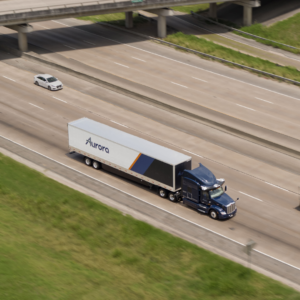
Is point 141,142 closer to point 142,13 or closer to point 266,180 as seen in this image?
point 266,180

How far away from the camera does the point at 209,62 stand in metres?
60.0

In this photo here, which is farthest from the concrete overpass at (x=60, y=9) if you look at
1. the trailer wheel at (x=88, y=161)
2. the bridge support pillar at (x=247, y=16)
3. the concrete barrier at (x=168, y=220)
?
the trailer wheel at (x=88, y=161)

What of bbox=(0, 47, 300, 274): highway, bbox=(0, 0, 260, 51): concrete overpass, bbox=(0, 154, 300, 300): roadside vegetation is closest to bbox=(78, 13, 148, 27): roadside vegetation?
Answer: bbox=(0, 0, 260, 51): concrete overpass

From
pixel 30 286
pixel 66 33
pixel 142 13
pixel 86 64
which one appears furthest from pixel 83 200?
pixel 142 13

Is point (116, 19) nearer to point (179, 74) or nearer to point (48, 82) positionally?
point (179, 74)

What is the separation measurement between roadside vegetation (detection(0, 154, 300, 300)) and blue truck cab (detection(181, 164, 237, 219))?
183 inches

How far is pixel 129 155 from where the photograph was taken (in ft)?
108

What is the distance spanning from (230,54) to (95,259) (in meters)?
43.8

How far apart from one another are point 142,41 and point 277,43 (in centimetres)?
1901

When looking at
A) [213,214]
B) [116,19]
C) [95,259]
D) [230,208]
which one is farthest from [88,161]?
[116,19]

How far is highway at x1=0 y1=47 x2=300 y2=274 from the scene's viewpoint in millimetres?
29578

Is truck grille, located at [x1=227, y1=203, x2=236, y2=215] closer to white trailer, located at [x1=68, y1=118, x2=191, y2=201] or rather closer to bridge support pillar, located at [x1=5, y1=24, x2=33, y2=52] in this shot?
white trailer, located at [x1=68, y1=118, x2=191, y2=201]

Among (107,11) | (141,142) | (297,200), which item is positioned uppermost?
(107,11)

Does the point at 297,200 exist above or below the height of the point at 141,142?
below
